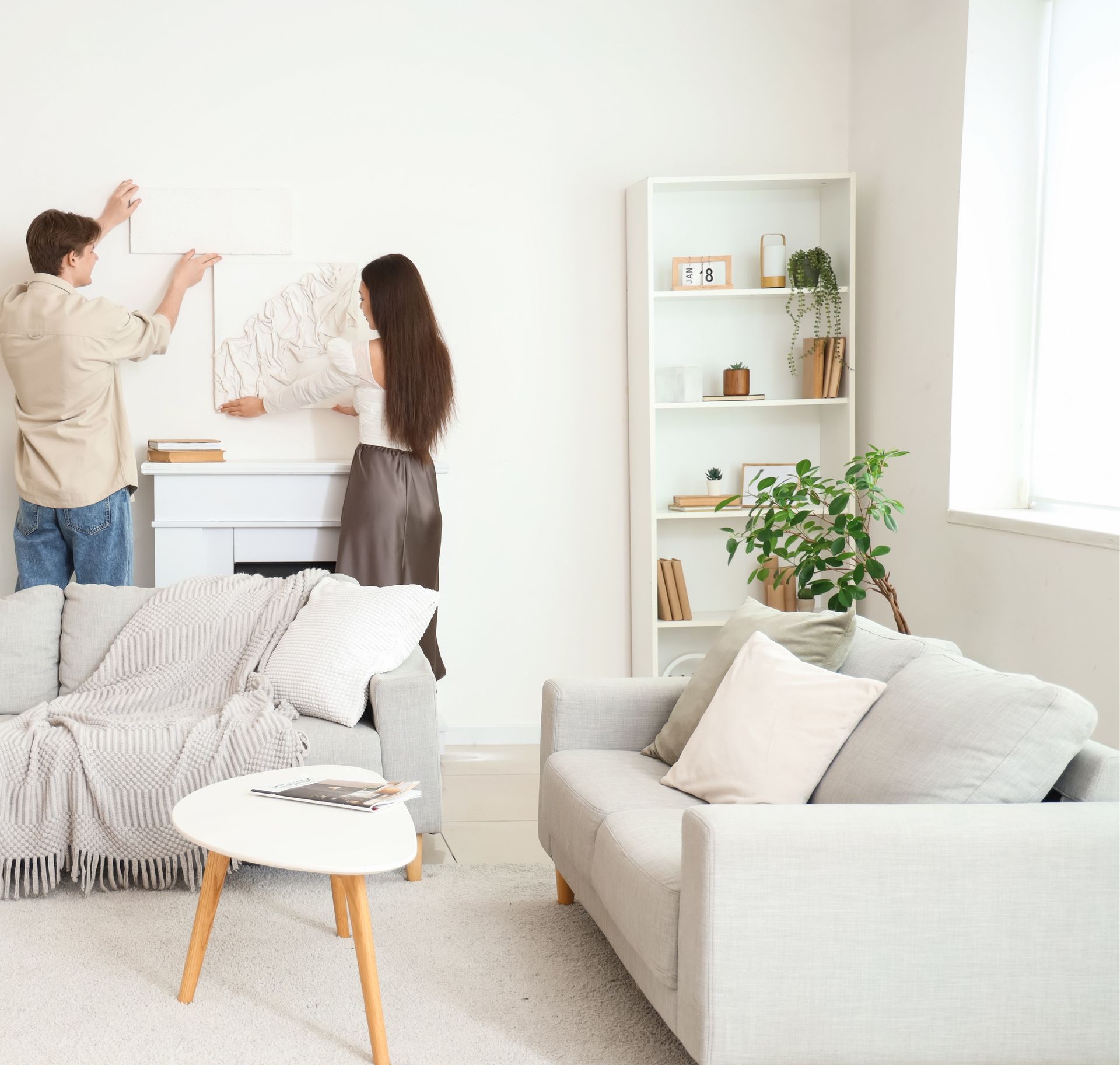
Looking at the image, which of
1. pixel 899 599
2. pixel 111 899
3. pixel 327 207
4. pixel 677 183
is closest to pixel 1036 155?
pixel 677 183

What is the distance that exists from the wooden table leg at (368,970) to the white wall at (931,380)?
193 cm

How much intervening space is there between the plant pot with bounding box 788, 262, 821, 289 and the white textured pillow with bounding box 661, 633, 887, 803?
220 centimetres

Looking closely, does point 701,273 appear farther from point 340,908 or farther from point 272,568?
point 340,908

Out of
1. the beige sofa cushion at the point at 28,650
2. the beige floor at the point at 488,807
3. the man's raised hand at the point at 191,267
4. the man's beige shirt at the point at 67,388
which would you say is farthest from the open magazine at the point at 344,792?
the man's raised hand at the point at 191,267

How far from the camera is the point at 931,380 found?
384cm

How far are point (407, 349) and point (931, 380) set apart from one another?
6.01 ft

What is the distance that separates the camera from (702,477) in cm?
462

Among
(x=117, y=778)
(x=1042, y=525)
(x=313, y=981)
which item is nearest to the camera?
(x=313, y=981)

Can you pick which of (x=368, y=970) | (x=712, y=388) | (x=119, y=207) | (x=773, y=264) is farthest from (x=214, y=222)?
(x=368, y=970)

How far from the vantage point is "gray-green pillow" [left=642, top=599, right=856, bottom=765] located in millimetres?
2494

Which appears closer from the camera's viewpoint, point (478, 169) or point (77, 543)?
point (77, 543)

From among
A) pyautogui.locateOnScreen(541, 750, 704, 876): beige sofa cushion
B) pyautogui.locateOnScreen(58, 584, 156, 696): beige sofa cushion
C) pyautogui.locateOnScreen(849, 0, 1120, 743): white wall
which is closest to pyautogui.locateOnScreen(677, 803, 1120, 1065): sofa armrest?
pyautogui.locateOnScreen(541, 750, 704, 876): beige sofa cushion

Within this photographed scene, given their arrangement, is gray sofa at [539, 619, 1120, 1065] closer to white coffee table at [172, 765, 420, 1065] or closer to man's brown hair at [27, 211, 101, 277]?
white coffee table at [172, 765, 420, 1065]

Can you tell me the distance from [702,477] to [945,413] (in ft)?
3.75
